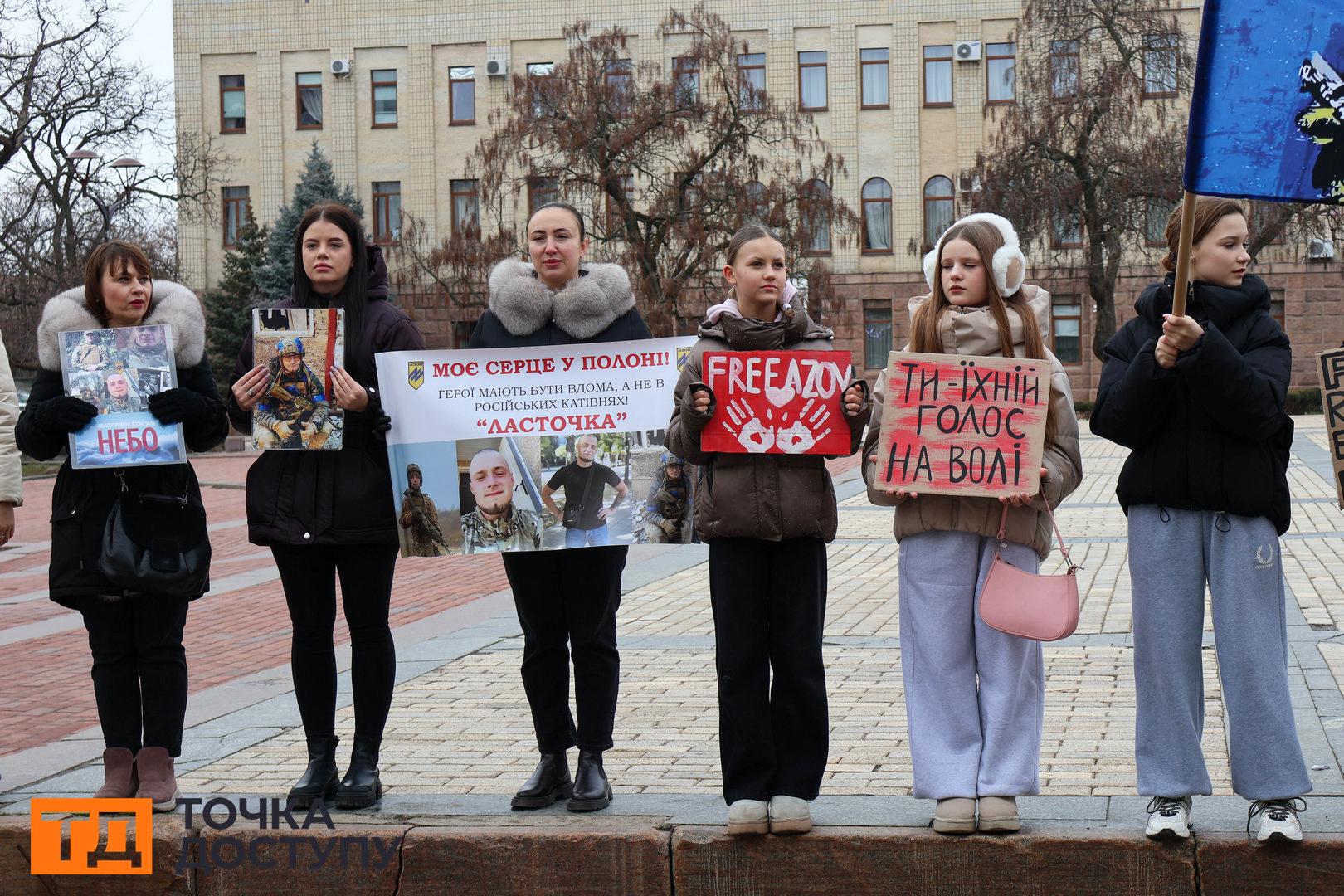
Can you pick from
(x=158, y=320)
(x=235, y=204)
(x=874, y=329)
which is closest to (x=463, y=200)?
(x=235, y=204)

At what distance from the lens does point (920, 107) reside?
49312 millimetres

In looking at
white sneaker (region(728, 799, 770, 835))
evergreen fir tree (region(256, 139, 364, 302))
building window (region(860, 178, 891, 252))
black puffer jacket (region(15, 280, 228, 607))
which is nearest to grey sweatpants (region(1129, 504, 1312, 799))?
white sneaker (region(728, 799, 770, 835))

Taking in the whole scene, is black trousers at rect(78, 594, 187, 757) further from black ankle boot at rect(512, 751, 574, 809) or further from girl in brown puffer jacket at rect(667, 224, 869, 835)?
girl in brown puffer jacket at rect(667, 224, 869, 835)

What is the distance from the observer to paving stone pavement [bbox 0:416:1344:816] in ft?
19.0

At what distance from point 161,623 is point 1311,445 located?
1008 inches

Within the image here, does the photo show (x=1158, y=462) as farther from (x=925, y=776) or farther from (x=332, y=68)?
(x=332, y=68)

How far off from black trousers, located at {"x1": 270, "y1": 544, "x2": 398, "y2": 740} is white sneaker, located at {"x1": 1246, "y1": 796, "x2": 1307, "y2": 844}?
9.45ft

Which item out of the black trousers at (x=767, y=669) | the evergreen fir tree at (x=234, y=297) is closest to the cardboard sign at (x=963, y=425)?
the black trousers at (x=767, y=669)

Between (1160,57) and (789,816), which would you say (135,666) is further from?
(1160,57)

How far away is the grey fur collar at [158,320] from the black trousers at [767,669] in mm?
2092

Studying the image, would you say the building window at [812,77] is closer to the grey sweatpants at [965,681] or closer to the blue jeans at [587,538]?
the blue jeans at [587,538]

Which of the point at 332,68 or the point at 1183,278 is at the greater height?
the point at 332,68

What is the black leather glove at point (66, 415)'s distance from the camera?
5336 millimetres

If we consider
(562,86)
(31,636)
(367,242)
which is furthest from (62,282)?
(367,242)
